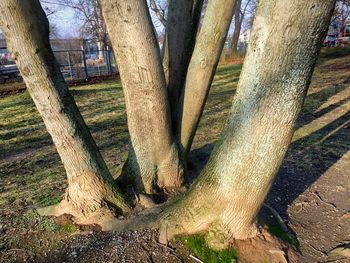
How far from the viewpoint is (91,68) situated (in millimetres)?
18797

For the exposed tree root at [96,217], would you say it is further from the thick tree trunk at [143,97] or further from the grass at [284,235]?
the grass at [284,235]

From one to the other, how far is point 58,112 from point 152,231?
47.4 inches

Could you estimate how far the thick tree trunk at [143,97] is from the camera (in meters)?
2.53

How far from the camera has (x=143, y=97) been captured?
2.81 m

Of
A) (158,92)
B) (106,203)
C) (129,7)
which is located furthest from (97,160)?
(129,7)

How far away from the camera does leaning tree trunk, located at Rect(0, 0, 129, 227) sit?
2.19 m

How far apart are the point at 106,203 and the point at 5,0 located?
1705 mm

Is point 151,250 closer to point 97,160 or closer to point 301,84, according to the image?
point 97,160

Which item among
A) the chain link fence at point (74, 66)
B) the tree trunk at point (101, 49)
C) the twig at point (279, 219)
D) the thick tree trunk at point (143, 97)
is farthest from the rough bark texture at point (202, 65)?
the tree trunk at point (101, 49)

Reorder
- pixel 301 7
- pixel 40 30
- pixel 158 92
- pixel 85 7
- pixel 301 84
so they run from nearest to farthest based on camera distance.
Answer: pixel 301 7 < pixel 301 84 < pixel 40 30 < pixel 158 92 < pixel 85 7

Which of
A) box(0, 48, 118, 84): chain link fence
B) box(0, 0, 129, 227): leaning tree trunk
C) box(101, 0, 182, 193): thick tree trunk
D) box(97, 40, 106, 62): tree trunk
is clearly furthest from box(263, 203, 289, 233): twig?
box(97, 40, 106, 62): tree trunk

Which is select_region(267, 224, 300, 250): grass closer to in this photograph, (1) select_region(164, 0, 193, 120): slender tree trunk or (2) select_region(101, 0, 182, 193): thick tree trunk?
(2) select_region(101, 0, 182, 193): thick tree trunk

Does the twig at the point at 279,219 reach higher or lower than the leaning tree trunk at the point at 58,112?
lower

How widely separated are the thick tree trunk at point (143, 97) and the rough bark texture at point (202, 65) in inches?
9.9
